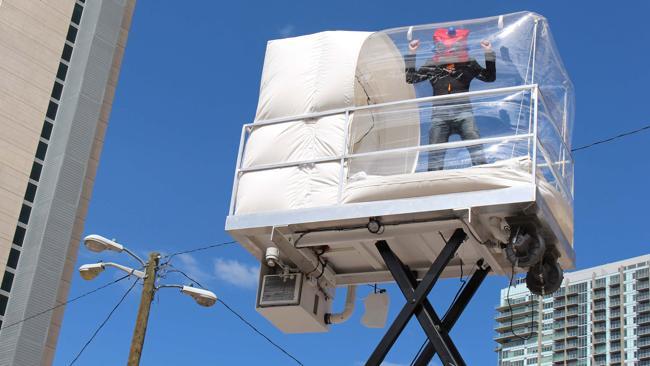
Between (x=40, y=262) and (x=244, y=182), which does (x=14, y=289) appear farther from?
(x=244, y=182)

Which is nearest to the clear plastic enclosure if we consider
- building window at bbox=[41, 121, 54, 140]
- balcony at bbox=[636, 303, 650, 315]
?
building window at bbox=[41, 121, 54, 140]

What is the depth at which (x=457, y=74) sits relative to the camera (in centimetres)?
1452

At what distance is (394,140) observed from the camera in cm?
1499

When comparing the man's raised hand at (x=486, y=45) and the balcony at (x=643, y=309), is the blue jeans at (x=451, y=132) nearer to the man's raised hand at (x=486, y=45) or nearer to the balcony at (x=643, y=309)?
the man's raised hand at (x=486, y=45)

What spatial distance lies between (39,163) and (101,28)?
685 inches

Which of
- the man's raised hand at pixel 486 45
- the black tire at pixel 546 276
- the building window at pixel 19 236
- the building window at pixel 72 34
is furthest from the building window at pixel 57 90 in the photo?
the black tire at pixel 546 276

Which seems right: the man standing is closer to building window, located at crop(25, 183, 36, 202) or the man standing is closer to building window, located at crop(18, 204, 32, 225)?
building window, located at crop(25, 183, 36, 202)

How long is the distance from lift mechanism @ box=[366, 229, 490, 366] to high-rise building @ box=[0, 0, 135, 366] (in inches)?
3405

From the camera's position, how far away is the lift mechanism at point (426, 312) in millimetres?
13266

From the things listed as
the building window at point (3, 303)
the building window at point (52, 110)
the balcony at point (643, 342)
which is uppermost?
the balcony at point (643, 342)

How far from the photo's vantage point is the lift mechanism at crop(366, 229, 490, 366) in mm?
13266

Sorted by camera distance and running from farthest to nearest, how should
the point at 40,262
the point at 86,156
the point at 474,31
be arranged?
the point at 86,156 → the point at 40,262 → the point at 474,31

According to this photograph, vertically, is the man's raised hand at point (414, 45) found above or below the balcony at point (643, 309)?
below

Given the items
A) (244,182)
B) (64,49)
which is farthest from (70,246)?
(244,182)
